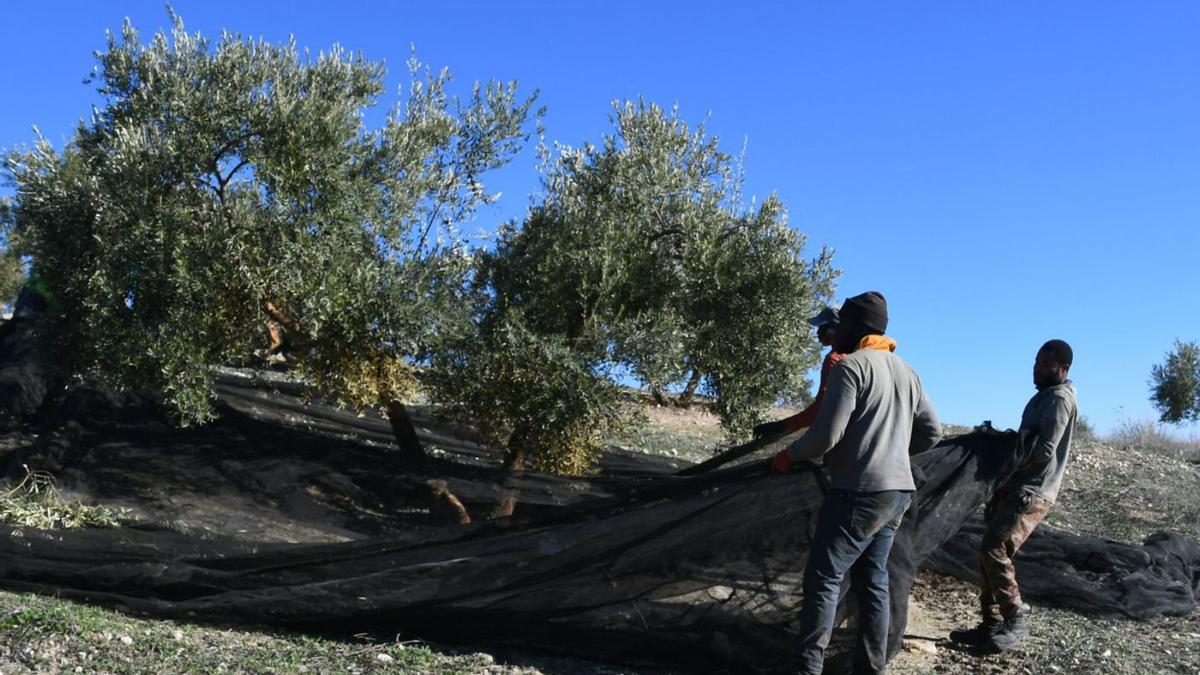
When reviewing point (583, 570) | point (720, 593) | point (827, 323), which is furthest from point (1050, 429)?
point (583, 570)

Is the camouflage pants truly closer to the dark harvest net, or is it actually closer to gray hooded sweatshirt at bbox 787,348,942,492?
the dark harvest net

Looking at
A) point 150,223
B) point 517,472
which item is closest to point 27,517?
point 150,223

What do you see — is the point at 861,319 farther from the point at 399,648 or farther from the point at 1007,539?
the point at 399,648

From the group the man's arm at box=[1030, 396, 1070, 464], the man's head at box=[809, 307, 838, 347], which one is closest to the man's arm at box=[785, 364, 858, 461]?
the man's head at box=[809, 307, 838, 347]

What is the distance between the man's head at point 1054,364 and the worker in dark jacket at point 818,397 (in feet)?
4.76

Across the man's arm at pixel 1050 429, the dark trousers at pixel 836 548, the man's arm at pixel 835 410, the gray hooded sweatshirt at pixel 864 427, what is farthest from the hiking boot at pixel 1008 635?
the man's arm at pixel 835 410

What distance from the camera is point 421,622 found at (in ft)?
21.1

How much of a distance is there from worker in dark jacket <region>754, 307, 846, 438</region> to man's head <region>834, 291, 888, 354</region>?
11 cm

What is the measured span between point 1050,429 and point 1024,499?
497 millimetres

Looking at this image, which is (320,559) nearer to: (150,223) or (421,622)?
(421,622)

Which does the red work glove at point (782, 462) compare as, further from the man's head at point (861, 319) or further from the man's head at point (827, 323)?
the man's head at point (827, 323)

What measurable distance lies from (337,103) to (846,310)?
5724 millimetres

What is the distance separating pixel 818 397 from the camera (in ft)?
20.5

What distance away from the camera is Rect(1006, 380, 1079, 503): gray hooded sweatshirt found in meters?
6.95
